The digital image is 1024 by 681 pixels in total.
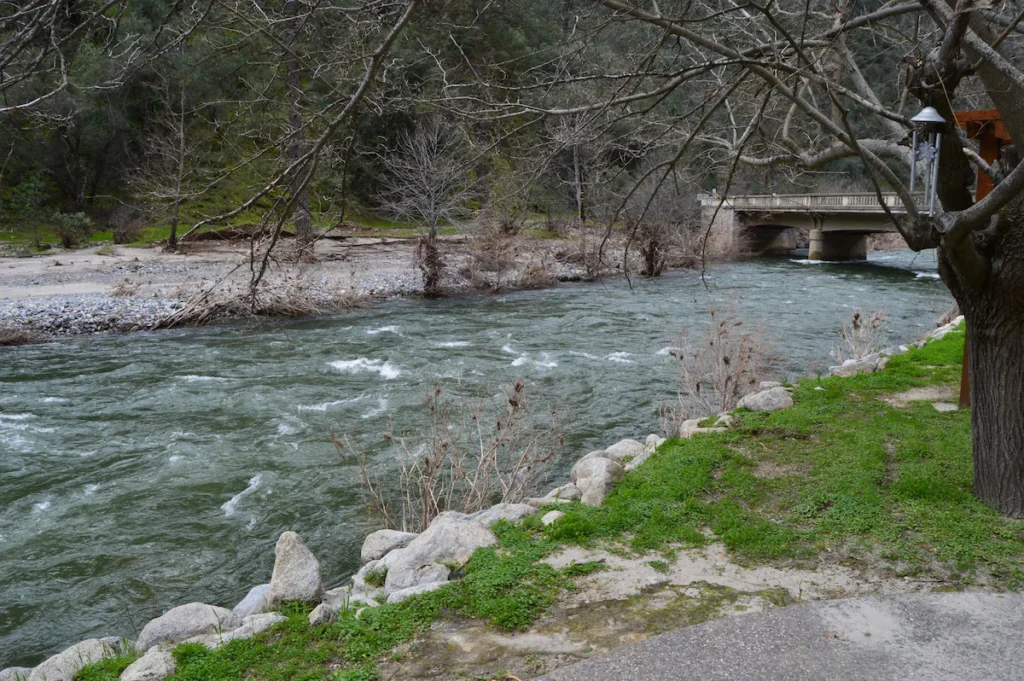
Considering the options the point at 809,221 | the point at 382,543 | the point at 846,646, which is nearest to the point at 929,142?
the point at 846,646

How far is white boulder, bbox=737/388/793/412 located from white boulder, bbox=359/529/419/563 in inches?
146

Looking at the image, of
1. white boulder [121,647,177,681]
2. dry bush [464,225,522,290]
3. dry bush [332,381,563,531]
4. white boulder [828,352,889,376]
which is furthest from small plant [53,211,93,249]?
white boulder [121,647,177,681]

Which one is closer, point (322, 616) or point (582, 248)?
point (322, 616)

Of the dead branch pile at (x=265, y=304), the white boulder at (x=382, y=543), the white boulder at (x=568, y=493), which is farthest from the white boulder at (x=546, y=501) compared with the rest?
the dead branch pile at (x=265, y=304)

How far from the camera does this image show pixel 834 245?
1275 inches

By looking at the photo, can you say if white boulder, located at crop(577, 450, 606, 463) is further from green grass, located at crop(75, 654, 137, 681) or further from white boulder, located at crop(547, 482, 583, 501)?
green grass, located at crop(75, 654, 137, 681)

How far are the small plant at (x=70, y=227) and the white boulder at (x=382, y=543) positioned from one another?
24.7 meters

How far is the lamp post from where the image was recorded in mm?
4480

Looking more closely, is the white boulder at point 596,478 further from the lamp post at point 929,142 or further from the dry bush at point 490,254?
the dry bush at point 490,254

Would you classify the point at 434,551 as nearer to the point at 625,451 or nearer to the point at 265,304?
the point at 625,451

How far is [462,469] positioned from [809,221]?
28.2 metres

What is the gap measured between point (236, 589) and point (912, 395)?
6608mm

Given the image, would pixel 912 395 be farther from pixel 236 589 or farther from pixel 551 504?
pixel 236 589

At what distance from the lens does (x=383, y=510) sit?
22.7ft
